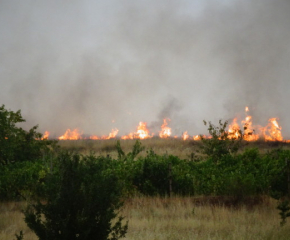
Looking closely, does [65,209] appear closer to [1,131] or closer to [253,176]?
[253,176]

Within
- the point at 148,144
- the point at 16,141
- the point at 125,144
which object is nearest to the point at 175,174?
the point at 16,141

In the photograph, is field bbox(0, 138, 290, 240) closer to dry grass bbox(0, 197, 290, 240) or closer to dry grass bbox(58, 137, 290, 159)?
dry grass bbox(0, 197, 290, 240)

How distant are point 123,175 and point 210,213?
18.2 ft

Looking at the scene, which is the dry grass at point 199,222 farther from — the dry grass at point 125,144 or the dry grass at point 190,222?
the dry grass at point 125,144

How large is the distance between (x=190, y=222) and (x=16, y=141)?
1227 cm

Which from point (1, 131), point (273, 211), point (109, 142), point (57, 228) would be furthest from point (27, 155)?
point (109, 142)

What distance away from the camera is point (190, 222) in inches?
422

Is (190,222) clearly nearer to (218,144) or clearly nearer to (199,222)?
(199,222)

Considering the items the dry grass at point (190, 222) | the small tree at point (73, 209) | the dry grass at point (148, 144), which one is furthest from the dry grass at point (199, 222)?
the dry grass at point (148, 144)

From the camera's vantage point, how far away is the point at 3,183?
1567cm

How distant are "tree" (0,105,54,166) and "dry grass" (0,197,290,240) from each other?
4.07 meters

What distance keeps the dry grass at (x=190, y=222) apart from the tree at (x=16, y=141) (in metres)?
4.07

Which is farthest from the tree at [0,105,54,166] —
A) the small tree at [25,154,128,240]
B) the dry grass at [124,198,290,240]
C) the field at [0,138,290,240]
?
the small tree at [25,154,128,240]

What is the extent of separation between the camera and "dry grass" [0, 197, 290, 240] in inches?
368
